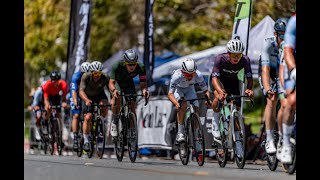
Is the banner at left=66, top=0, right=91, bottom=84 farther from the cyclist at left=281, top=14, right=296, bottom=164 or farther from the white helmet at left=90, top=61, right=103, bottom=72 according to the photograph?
the cyclist at left=281, top=14, right=296, bottom=164

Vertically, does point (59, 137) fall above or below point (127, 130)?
below

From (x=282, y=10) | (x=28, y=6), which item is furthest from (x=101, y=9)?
(x=282, y=10)

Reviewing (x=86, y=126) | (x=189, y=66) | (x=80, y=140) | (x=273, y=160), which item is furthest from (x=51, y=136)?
(x=273, y=160)

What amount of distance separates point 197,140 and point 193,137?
137 millimetres

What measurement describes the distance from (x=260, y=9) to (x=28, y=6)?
14.2 meters

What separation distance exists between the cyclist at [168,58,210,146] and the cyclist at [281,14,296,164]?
4.25m

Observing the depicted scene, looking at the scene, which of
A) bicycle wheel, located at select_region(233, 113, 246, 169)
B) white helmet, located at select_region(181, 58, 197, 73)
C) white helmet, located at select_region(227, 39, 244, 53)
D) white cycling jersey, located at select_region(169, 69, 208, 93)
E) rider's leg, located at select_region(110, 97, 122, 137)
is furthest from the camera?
rider's leg, located at select_region(110, 97, 122, 137)

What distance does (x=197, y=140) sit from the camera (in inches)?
599

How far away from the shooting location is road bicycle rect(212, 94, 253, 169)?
14234 millimetres

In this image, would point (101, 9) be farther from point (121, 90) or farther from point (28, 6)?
point (121, 90)

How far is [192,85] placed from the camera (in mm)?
15969

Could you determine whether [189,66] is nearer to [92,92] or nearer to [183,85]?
[183,85]

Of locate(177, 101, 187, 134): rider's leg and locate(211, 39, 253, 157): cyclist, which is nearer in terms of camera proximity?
locate(211, 39, 253, 157): cyclist

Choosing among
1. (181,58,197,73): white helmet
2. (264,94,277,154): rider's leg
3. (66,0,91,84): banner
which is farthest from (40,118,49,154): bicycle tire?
(264,94,277,154): rider's leg
